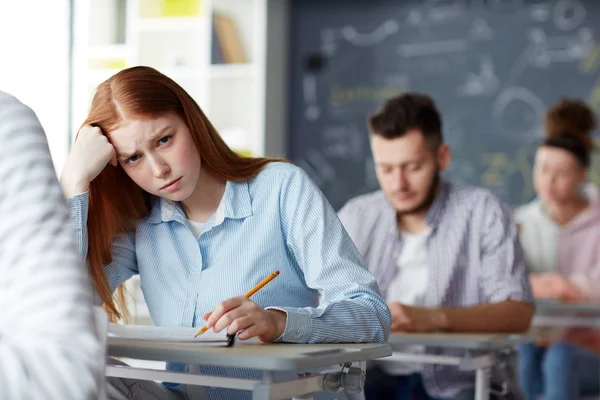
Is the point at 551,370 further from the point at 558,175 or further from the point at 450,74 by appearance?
the point at 450,74

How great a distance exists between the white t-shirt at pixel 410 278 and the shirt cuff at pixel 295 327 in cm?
117

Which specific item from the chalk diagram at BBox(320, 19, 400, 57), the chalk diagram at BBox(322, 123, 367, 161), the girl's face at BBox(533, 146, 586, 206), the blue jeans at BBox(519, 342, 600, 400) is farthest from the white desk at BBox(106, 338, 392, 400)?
the chalk diagram at BBox(320, 19, 400, 57)

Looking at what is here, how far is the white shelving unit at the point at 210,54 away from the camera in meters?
5.43

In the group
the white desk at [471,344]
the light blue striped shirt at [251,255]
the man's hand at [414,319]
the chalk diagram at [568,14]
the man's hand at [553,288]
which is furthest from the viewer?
the chalk diagram at [568,14]

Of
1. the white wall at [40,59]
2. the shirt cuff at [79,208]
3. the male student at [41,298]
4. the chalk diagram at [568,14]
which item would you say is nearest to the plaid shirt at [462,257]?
the shirt cuff at [79,208]

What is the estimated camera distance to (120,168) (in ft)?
5.98

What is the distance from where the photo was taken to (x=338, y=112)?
223 inches

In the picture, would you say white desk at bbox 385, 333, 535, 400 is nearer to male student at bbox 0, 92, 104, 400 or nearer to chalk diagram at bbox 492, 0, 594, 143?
male student at bbox 0, 92, 104, 400

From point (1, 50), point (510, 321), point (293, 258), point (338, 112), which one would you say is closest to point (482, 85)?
point (338, 112)

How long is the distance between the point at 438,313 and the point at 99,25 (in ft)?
12.1

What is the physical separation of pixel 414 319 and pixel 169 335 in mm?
918

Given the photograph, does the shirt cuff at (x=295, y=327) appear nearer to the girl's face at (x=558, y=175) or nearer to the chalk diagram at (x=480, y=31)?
the girl's face at (x=558, y=175)

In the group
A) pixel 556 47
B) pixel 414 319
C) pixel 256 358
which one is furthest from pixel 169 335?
pixel 556 47

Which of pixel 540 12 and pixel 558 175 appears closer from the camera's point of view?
pixel 558 175
